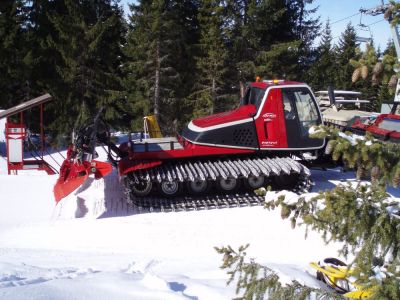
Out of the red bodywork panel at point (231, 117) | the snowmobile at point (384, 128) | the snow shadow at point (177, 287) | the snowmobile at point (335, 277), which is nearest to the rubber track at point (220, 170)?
the red bodywork panel at point (231, 117)

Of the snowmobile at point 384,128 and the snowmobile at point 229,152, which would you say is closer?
the snowmobile at point 229,152

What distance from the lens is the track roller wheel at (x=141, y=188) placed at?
8.01 m

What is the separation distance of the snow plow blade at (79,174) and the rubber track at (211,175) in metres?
0.55

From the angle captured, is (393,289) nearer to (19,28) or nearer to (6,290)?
(6,290)

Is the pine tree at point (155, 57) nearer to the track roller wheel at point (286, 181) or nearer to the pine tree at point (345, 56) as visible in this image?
the track roller wheel at point (286, 181)

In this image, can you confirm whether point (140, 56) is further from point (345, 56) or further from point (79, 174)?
point (345, 56)

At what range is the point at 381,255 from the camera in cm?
239

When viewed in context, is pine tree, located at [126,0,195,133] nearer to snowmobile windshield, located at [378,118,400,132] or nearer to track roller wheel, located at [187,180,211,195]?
snowmobile windshield, located at [378,118,400,132]

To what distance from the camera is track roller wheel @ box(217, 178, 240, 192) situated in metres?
8.30

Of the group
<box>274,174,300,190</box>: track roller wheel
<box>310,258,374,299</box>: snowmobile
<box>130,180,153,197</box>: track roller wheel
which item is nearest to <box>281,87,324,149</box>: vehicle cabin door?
<box>274,174,300,190</box>: track roller wheel

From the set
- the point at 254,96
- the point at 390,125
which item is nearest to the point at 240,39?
the point at 390,125

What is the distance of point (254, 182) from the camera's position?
8.39m

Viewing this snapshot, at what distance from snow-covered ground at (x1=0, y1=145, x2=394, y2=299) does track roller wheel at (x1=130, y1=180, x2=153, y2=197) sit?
1.16 ft

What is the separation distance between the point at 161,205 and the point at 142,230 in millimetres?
1030
